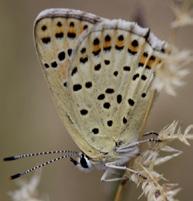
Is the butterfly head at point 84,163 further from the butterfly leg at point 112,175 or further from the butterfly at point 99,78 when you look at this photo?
the butterfly leg at point 112,175

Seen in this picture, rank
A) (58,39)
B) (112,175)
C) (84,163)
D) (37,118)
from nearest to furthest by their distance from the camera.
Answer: (112,175) < (58,39) < (84,163) < (37,118)

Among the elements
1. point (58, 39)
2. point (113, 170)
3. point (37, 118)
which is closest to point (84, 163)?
point (113, 170)

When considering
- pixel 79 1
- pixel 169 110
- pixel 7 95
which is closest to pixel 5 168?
pixel 7 95

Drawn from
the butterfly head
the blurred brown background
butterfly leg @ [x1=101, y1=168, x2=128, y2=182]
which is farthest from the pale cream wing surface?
the blurred brown background

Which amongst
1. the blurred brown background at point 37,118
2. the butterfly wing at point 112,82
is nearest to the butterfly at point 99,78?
the butterfly wing at point 112,82

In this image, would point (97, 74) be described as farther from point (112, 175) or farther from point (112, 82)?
point (112, 175)

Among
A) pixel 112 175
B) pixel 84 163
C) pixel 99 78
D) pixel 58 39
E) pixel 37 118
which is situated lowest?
pixel 37 118

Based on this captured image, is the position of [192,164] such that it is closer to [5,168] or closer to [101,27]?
[5,168]
